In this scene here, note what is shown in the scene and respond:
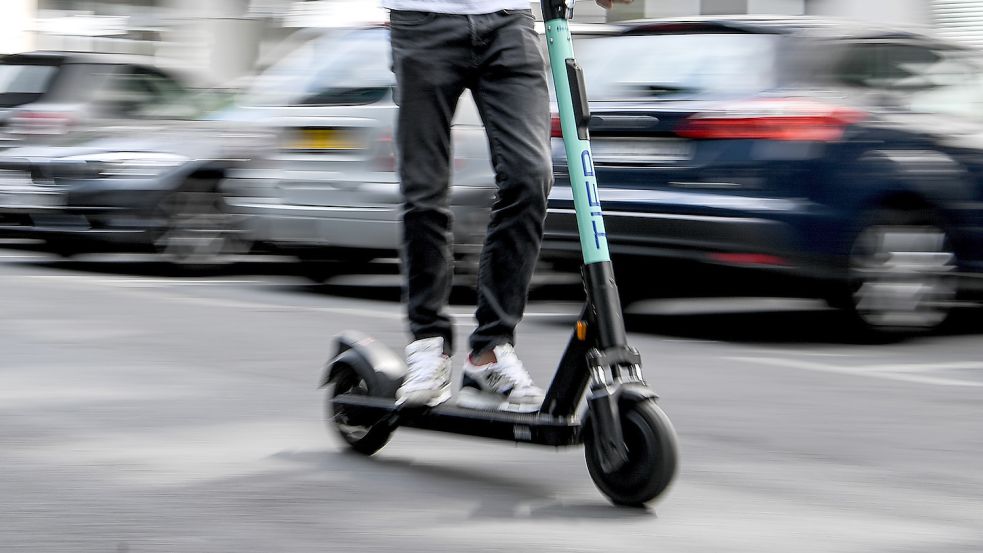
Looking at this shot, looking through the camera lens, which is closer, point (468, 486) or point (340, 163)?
point (468, 486)

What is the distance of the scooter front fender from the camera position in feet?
14.9

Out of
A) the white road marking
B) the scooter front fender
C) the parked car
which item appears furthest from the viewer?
the parked car

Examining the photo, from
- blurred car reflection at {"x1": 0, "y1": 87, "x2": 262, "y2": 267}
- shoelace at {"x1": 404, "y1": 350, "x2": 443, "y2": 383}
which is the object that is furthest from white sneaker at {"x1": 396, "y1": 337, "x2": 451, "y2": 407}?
blurred car reflection at {"x1": 0, "y1": 87, "x2": 262, "y2": 267}

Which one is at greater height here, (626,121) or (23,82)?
(626,121)

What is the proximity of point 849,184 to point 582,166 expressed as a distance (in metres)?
3.65

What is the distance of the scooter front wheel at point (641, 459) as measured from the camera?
12.5 feet

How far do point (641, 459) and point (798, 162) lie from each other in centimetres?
377

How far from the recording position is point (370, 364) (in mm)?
4594

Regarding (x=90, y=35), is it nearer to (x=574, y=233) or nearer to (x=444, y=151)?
(x=574, y=233)

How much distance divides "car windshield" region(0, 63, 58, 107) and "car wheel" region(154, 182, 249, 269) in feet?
5.61

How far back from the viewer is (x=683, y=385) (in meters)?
6.25

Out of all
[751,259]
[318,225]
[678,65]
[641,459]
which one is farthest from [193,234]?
[641,459]

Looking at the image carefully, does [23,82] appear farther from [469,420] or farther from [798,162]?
[469,420]

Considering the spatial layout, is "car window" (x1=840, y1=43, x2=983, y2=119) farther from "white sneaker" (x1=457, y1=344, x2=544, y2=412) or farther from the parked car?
"white sneaker" (x1=457, y1=344, x2=544, y2=412)
